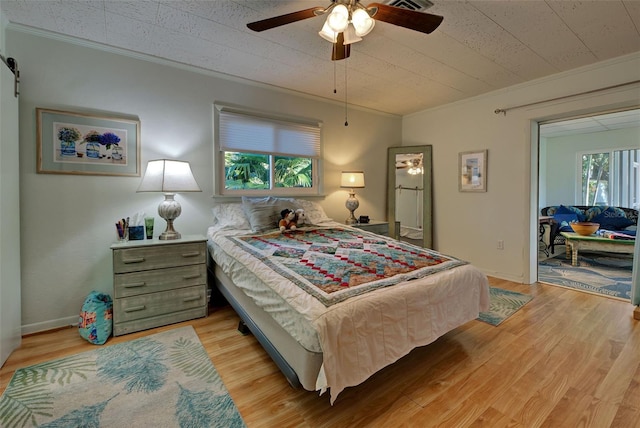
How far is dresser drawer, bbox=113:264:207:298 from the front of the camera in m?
2.18

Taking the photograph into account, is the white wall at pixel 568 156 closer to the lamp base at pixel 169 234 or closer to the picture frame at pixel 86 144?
the lamp base at pixel 169 234

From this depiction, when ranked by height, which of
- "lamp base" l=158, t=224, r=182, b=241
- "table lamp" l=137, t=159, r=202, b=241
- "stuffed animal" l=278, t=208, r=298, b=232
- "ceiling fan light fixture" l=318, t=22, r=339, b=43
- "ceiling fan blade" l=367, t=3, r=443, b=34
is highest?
"ceiling fan light fixture" l=318, t=22, r=339, b=43

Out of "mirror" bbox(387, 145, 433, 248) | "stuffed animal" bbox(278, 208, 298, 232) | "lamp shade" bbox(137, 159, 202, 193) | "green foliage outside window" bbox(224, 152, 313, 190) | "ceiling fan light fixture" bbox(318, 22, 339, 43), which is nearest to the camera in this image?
"ceiling fan light fixture" bbox(318, 22, 339, 43)

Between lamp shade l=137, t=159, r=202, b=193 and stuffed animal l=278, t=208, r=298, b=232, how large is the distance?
0.88 meters

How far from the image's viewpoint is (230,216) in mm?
2930

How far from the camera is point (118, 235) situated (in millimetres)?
2400

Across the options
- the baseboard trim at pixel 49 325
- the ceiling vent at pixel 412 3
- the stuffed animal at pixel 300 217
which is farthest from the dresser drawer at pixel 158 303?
the ceiling vent at pixel 412 3

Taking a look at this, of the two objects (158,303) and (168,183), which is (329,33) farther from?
(158,303)

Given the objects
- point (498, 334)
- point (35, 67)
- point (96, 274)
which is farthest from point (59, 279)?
point (498, 334)

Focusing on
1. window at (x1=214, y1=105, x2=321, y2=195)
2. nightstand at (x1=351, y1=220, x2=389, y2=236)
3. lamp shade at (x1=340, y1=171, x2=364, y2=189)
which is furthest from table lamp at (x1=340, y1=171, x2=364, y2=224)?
window at (x1=214, y1=105, x2=321, y2=195)

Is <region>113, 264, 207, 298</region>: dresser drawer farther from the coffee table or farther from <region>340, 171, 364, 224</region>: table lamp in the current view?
the coffee table

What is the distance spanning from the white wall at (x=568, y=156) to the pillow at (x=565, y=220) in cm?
116

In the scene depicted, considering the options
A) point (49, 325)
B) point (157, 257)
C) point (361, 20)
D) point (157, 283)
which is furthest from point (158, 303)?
point (361, 20)

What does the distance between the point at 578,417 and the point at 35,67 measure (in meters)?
4.32
